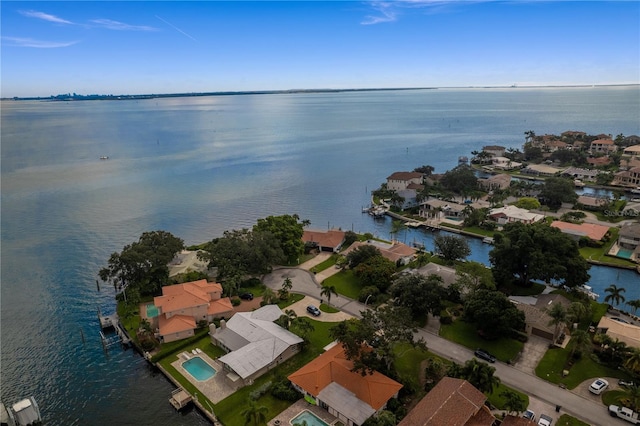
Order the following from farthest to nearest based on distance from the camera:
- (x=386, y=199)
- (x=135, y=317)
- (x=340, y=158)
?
(x=340, y=158) → (x=386, y=199) → (x=135, y=317)

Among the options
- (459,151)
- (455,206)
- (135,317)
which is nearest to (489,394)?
(135,317)

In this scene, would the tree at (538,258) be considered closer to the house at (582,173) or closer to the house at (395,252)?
the house at (395,252)

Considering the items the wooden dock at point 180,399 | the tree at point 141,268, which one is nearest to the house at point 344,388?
the wooden dock at point 180,399

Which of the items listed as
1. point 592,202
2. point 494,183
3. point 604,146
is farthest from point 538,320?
point 604,146

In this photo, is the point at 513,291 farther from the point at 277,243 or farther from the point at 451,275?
the point at 277,243

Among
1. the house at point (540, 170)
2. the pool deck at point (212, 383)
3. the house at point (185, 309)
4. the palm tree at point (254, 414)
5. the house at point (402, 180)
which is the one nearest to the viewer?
the palm tree at point (254, 414)

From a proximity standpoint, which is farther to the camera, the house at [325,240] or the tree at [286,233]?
the house at [325,240]
